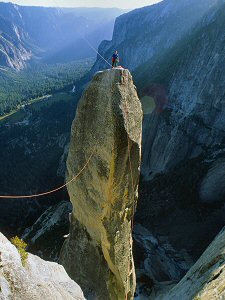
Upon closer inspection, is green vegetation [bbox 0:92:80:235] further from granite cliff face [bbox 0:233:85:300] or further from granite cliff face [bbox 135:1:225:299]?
granite cliff face [bbox 0:233:85:300]

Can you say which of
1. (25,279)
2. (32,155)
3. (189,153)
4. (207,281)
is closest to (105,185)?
(25,279)

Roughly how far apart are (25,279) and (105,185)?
9.94m

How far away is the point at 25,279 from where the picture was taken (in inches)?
409

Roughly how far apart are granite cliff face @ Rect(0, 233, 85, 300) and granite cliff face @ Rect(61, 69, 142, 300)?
7501 millimetres

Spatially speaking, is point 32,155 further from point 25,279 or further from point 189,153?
point 25,279

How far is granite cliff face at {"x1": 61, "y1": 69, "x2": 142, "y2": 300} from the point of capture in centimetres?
1889

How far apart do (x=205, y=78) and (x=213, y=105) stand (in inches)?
316

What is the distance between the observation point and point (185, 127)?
62344 millimetres

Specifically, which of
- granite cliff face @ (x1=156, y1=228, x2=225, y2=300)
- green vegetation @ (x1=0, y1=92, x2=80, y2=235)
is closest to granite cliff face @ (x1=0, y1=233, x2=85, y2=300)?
granite cliff face @ (x1=156, y1=228, x2=225, y2=300)

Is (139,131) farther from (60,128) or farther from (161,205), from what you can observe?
(60,128)

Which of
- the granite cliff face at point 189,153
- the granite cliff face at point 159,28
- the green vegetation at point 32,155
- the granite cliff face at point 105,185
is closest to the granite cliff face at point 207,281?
the granite cliff face at point 105,185

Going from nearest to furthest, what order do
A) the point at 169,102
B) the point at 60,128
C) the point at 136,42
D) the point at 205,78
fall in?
the point at 205,78 < the point at 169,102 < the point at 60,128 < the point at 136,42

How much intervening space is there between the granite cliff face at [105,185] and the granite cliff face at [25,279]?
7.50 metres

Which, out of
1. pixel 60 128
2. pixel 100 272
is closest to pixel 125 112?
pixel 100 272
